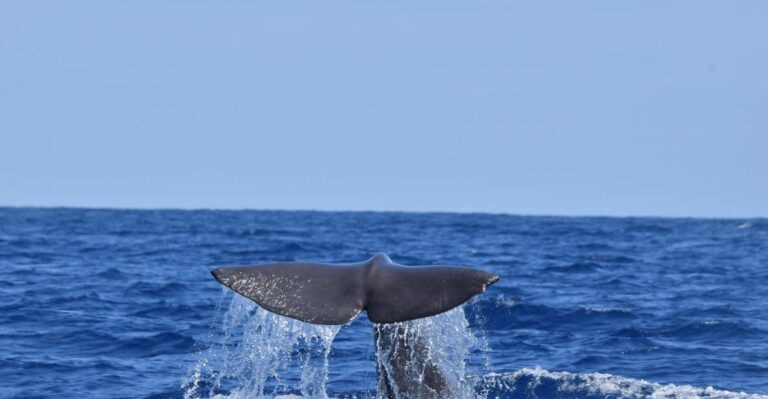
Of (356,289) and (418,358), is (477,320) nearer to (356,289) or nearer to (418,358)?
(418,358)

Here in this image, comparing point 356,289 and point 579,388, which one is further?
point 579,388

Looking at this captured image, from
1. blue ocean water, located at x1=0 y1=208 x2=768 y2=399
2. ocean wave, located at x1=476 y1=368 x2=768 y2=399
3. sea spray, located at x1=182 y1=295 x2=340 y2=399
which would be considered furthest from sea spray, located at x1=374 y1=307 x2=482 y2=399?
ocean wave, located at x1=476 y1=368 x2=768 y2=399

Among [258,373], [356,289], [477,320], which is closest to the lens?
[356,289]

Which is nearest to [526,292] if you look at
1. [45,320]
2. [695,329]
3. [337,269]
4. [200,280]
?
[695,329]

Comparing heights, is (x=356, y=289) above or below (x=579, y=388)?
above

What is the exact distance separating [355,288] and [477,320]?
889 cm

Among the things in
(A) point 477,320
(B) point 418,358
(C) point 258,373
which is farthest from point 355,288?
(A) point 477,320

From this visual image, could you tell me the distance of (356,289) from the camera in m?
7.19

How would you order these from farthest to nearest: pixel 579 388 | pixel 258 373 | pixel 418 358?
1. pixel 258 373
2. pixel 579 388
3. pixel 418 358

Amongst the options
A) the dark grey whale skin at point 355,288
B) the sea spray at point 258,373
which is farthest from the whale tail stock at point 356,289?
the sea spray at point 258,373

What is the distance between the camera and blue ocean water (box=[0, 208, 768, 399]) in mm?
11500

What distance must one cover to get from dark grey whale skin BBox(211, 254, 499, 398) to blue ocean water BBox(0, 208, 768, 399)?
1.92 feet

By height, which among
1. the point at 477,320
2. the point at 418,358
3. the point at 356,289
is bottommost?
the point at 477,320

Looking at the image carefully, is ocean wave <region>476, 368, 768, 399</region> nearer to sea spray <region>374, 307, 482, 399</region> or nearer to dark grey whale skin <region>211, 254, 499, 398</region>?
sea spray <region>374, 307, 482, 399</region>
